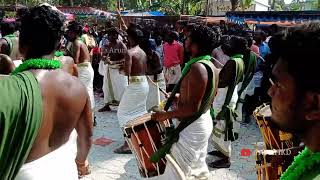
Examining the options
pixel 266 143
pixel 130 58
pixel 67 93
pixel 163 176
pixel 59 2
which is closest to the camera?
pixel 67 93

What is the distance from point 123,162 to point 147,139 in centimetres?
169

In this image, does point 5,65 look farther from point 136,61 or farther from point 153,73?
point 153,73

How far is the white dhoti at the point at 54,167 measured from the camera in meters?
2.00

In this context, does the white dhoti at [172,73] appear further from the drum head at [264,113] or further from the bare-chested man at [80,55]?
the drum head at [264,113]

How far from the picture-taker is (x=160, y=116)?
339 centimetres

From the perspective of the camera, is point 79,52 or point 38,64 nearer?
point 38,64

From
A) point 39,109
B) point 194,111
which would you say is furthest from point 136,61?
point 39,109

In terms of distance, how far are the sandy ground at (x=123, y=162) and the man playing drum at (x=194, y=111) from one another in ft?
4.29

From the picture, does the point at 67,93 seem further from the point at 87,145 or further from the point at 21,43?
the point at 87,145

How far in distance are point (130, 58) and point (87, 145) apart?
8.34ft

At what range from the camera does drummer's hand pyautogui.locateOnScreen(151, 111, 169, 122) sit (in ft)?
11.0

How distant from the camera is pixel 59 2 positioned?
131ft

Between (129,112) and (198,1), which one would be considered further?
(198,1)

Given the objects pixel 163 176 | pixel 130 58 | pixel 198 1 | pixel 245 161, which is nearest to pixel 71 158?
pixel 163 176
